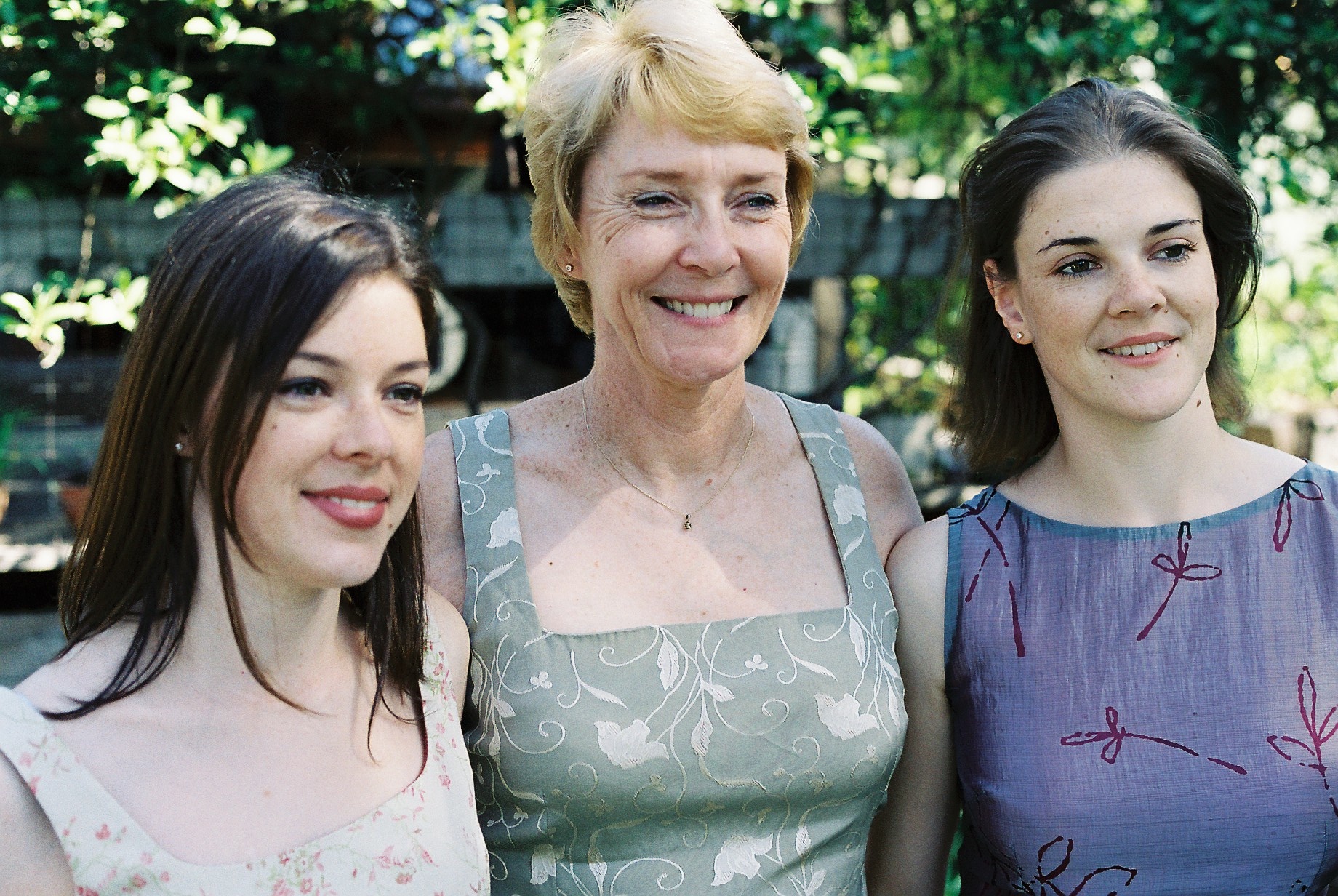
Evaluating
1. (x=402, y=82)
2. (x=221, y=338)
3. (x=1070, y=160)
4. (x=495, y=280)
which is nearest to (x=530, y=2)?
(x=402, y=82)

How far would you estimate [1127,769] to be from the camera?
6.51ft

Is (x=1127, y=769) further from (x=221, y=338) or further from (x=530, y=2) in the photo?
(x=530, y=2)

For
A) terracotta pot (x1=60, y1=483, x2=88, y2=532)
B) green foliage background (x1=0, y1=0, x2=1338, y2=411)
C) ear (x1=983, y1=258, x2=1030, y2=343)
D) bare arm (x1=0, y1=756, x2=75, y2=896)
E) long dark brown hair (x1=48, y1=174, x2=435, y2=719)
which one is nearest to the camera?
bare arm (x1=0, y1=756, x2=75, y2=896)

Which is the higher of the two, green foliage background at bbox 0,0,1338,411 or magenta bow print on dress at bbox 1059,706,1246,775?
green foliage background at bbox 0,0,1338,411

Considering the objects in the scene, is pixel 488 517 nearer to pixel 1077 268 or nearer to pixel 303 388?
pixel 303 388

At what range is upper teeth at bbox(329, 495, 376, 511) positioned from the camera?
1.57 meters

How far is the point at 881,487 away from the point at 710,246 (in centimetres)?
63

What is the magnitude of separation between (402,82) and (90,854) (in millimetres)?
2949

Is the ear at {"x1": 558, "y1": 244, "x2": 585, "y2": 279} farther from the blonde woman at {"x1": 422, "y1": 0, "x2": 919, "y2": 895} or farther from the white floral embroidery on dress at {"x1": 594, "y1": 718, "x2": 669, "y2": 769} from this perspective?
the white floral embroidery on dress at {"x1": 594, "y1": 718, "x2": 669, "y2": 769}

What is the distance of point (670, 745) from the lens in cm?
197

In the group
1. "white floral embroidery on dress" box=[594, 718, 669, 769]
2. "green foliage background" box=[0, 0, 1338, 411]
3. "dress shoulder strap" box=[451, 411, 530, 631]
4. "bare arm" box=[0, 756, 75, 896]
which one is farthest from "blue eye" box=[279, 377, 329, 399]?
"green foliage background" box=[0, 0, 1338, 411]

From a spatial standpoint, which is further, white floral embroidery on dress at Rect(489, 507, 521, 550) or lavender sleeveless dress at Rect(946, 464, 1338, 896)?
white floral embroidery on dress at Rect(489, 507, 521, 550)

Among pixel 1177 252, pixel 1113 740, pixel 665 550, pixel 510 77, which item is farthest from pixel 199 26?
pixel 1113 740

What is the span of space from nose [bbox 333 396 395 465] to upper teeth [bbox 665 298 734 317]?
27.2 inches
